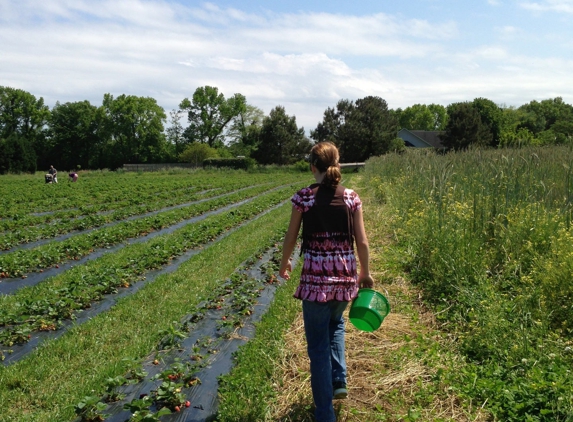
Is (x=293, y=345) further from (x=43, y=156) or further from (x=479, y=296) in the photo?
(x=43, y=156)

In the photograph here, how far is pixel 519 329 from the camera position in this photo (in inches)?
199

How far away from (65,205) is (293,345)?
1759 centimetres

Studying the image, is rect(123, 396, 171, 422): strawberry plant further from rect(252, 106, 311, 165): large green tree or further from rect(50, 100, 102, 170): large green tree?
rect(50, 100, 102, 170): large green tree

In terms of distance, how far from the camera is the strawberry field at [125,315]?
14.6 ft

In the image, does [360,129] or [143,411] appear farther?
[360,129]

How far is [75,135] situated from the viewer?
7650cm

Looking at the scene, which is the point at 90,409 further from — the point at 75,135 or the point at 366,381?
the point at 75,135

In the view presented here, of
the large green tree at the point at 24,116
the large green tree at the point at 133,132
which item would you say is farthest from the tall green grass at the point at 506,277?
the large green tree at the point at 24,116

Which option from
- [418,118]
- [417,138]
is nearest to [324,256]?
[417,138]

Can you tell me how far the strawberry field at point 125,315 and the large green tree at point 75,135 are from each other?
65898 mm

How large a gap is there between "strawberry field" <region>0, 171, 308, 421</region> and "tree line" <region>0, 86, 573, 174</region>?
4690 cm

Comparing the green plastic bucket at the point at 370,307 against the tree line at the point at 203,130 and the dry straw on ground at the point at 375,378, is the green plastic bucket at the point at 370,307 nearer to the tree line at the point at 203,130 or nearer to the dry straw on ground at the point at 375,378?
the dry straw on ground at the point at 375,378

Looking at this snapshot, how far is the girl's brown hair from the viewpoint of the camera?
12.3 feet

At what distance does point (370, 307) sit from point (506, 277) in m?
3.69
